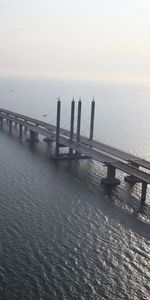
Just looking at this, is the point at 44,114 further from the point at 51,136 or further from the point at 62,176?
the point at 62,176

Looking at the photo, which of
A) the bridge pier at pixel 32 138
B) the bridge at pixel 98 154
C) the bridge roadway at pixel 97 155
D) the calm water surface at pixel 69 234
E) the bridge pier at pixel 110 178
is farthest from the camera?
the bridge pier at pixel 32 138

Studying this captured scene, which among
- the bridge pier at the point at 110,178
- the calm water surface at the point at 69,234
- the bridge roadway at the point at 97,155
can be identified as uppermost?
the bridge roadway at the point at 97,155

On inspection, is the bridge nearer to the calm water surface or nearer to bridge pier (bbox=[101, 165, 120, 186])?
bridge pier (bbox=[101, 165, 120, 186])

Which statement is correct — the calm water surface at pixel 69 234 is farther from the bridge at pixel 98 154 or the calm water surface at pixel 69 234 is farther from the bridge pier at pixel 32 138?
the bridge pier at pixel 32 138

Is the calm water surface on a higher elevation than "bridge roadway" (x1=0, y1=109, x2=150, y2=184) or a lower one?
lower

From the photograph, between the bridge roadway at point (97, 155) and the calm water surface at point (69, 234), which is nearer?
the calm water surface at point (69, 234)

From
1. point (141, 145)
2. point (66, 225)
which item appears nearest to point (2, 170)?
point (66, 225)

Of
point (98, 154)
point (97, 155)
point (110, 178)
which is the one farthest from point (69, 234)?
point (98, 154)

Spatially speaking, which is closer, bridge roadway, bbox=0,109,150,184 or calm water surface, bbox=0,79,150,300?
calm water surface, bbox=0,79,150,300

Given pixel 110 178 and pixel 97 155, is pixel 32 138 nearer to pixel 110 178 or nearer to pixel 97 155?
pixel 97 155

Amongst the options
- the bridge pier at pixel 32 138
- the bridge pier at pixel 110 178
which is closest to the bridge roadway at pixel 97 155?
the bridge pier at pixel 110 178

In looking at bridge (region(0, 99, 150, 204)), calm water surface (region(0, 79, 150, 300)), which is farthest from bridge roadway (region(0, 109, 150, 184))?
calm water surface (region(0, 79, 150, 300))
